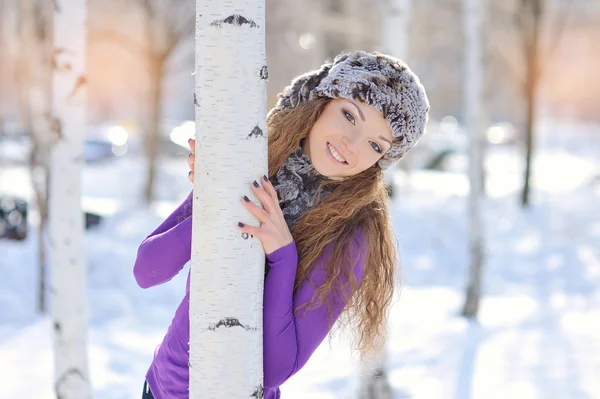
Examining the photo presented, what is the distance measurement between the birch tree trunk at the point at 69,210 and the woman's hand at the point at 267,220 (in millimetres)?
2297

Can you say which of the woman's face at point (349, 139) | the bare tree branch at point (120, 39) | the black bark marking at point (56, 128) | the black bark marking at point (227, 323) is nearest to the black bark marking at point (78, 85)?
the black bark marking at point (56, 128)

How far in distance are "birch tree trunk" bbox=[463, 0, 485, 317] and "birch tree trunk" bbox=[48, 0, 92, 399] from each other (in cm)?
475

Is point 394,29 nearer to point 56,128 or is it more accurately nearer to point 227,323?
point 56,128

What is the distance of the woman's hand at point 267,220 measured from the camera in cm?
163

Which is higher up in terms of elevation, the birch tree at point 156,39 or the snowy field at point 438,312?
the birch tree at point 156,39

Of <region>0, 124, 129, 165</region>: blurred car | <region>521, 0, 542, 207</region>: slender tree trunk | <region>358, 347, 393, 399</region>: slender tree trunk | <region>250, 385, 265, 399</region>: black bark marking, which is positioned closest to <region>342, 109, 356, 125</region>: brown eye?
<region>250, 385, 265, 399</region>: black bark marking

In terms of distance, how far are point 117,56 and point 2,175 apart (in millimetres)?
19806

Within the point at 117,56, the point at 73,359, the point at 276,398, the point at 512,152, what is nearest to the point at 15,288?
the point at 73,359

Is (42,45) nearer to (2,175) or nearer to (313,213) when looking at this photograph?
(313,213)

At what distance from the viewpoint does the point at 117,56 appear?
122ft

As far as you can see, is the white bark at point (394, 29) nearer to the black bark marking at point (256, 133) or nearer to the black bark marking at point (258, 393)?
the black bark marking at point (256, 133)

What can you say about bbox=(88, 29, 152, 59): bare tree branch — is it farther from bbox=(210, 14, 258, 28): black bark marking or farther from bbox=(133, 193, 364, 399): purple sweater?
bbox=(210, 14, 258, 28): black bark marking

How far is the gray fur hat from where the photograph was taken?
183cm

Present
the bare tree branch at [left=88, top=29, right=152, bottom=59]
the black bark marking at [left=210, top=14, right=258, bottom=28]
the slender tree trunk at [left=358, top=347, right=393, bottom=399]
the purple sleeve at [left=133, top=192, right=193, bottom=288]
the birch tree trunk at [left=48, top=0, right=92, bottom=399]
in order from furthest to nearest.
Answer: the bare tree branch at [left=88, top=29, right=152, bottom=59], the slender tree trunk at [left=358, top=347, right=393, bottom=399], the birch tree trunk at [left=48, top=0, right=92, bottom=399], the purple sleeve at [left=133, top=192, right=193, bottom=288], the black bark marking at [left=210, top=14, right=258, bottom=28]
